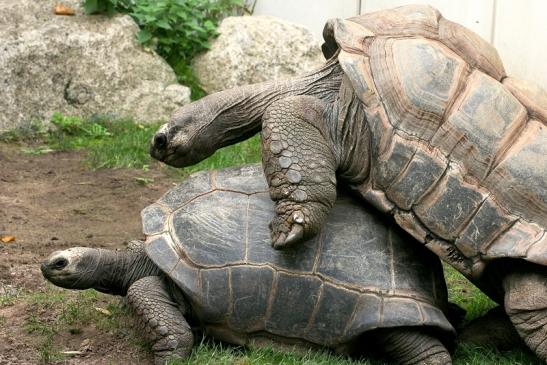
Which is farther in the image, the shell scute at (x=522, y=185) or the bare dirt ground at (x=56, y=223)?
the bare dirt ground at (x=56, y=223)

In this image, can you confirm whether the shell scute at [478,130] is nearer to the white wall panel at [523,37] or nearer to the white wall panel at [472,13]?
the white wall panel at [523,37]

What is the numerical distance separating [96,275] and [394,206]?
5.90 feet

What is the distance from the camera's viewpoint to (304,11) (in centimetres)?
1160

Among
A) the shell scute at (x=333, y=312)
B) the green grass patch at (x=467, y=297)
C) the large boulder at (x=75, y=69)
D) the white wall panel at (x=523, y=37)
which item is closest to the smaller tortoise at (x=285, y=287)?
the shell scute at (x=333, y=312)

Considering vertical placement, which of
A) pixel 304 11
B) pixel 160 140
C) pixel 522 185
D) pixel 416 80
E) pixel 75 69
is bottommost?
pixel 75 69

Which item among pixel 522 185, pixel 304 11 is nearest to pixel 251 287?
pixel 522 185

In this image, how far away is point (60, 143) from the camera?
31.7 feet

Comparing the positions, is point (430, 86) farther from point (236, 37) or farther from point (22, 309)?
point (236, 37)

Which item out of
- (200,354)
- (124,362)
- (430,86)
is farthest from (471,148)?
(124,362)

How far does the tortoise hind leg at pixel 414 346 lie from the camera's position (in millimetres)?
5105

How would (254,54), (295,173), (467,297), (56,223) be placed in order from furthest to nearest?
(254,54) → (56,223) → (467,297) → (295,173)

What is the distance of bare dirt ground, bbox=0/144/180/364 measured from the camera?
5.33m

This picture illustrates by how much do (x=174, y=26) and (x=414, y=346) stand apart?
22.1 feet

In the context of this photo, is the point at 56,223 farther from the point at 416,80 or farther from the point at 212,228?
the point at 416,80
